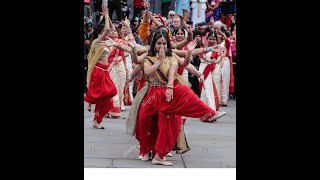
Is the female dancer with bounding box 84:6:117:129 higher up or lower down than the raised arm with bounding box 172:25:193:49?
lower down

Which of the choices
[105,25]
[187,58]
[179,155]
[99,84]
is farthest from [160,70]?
[99,84]

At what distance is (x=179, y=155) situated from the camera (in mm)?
9367

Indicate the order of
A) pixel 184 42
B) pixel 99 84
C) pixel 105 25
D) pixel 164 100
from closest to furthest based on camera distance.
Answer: pixel 164 100 → pixel 184 42 → pixel 105 25 → pixel 99 84

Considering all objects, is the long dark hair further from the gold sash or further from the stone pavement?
the stone pavement

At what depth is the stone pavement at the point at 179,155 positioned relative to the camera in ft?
28.9

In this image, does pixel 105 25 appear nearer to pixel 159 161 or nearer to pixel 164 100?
pixel 164 100

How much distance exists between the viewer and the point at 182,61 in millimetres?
8758

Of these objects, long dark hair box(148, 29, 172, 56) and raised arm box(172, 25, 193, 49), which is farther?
raised arm box(172, 25, 193, 49)

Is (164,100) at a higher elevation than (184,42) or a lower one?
lower

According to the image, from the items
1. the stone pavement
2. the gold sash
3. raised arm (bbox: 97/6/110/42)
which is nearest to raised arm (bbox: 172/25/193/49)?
the gold sash

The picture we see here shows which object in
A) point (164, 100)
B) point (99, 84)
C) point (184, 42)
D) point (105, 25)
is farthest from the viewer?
point (99, 84)

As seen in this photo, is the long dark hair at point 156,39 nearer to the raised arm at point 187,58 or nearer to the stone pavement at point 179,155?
the raised arm at point 187,58

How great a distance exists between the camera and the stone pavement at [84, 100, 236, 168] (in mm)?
8797
